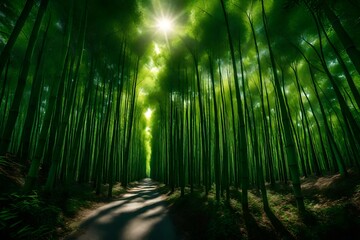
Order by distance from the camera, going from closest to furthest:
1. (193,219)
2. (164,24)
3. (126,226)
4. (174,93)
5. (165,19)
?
1. (126,226)
2. (193,219)
3. (165,19)
4. (164,24)
5. (174,93)

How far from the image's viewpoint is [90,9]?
6.08 meters

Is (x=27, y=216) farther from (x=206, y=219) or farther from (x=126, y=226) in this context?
(x=206, y=219)

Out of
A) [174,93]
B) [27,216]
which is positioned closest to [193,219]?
[27,216]

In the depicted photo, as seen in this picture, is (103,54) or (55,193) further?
(103,54)

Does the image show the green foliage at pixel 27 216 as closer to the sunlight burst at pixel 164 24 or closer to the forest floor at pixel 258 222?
the forest floor at pixel 258 222

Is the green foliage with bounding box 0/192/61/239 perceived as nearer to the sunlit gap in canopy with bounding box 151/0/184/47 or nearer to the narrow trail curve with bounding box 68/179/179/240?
the narrow trail curve with bounding box 68/179/179/240

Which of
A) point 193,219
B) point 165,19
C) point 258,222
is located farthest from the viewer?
point 165,19

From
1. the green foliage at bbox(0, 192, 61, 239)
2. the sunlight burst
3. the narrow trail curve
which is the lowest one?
the narrow trail curve

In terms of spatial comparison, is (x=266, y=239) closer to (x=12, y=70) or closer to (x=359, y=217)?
(x=359, y=217)

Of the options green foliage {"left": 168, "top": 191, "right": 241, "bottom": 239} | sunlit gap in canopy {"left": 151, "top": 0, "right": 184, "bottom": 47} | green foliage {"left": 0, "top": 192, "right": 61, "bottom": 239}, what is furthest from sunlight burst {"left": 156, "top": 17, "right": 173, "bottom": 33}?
green foliage {"left": 0, "top": 192, "right": 61, "bottom": 239}

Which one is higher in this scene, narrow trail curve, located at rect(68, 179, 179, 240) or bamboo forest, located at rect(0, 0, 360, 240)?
bamboo forest, located at rect(0, 0, 360, 240)

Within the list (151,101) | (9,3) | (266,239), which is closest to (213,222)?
(266,239)

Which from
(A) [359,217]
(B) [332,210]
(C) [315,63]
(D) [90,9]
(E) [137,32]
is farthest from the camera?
(C) [315,63]

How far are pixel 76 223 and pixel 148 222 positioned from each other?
5.36 ft
